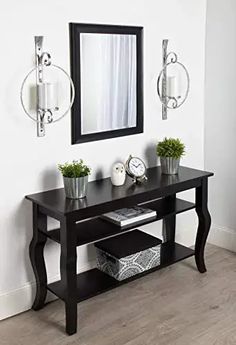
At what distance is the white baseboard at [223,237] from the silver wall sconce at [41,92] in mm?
1578

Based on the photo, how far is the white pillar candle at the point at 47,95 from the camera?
9.07 ft

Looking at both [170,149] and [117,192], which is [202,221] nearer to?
[170,149]

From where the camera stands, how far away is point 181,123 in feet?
12.0

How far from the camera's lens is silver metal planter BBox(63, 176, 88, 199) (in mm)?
2785

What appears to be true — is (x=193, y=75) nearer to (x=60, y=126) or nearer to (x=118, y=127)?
(x=118, y=127)

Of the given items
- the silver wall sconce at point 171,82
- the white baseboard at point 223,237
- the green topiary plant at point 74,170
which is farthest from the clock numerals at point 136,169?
the white baseboard at point 223,237

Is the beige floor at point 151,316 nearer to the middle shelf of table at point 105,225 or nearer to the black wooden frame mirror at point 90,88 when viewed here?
the middle shelf of table at point 105,225

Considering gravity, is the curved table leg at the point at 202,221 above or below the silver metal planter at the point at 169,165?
below

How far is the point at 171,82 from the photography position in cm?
341

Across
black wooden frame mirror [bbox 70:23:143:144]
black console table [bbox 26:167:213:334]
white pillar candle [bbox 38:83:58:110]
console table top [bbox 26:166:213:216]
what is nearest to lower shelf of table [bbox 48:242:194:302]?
black console table [bbox 26:167:213:334]

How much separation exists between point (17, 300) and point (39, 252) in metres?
0.30

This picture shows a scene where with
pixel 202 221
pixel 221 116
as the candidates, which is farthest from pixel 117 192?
pixel 221 116

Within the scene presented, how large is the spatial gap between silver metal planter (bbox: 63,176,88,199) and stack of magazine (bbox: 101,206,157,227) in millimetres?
313

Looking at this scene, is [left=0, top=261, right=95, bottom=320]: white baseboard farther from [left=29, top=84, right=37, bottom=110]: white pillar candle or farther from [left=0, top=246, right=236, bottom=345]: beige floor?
[left=29, top=84, right=37, bottom=110]: white pillar candle
